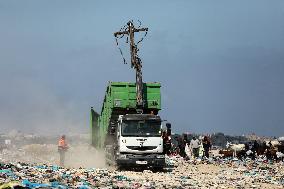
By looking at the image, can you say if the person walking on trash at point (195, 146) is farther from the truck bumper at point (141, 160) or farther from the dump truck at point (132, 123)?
the truck bumper at point (141, 160)

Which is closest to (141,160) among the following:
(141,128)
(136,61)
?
(141,128)

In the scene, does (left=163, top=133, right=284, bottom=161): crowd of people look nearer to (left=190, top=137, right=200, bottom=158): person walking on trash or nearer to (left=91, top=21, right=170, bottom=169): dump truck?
(left=190, top=137, right=200, bottom=158): person walking on trash

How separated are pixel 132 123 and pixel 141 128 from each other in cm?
40

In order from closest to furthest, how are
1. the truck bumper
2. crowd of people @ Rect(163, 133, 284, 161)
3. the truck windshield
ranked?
1. the truck bumper
2. the truck windshield
3. crowd of people @ Rect(163, 133, 284, 161)

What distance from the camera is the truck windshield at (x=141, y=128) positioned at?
19.7 meters

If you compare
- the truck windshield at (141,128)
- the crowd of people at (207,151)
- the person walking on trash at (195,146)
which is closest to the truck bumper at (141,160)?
the truck windshield at (141,128)

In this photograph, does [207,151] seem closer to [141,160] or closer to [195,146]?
[195,146]

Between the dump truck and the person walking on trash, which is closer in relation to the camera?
the dump truck

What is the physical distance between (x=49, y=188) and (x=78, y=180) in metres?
2.71

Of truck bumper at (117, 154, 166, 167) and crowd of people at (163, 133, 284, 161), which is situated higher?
truck bumper at (117, 154, 166, 167)

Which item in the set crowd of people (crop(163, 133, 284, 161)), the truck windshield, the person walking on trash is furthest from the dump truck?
→ the person walking on trash

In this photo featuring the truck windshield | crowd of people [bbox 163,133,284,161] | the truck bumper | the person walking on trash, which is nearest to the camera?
the truck bumper

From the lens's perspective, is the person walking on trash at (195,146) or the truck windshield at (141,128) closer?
the truck windshield at (141,128)

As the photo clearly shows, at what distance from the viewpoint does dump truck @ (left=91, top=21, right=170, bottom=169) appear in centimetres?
1953
